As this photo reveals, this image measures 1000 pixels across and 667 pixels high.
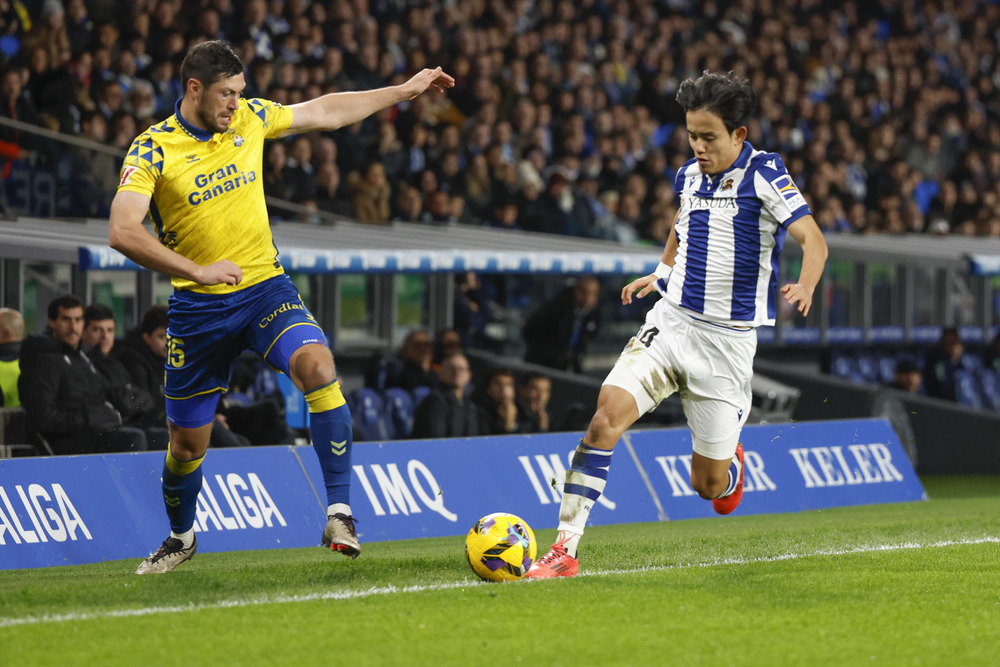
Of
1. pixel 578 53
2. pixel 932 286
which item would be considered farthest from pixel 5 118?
pixel 932 286

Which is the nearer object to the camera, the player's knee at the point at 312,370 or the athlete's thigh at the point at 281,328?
the player's knee at the point at 312,370

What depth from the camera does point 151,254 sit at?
5758 mm

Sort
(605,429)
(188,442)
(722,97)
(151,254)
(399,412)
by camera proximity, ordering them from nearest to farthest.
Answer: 1. (151,254)
2. (605,429)
3. (722,97)
4. (188,442)
5. (399,412)

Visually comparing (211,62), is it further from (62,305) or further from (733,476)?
(62,305)

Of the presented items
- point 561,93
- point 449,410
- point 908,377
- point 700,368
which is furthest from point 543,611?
point 561,93

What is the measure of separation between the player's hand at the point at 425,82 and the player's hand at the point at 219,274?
1.34 metres

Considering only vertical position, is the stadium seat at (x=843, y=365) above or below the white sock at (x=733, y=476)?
below

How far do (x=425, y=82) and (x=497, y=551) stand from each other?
7.60 feet

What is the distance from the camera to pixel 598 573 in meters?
6.26

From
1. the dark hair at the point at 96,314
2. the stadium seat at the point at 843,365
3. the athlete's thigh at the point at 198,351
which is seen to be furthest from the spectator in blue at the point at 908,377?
the athlete's thigh at the point at 198,351

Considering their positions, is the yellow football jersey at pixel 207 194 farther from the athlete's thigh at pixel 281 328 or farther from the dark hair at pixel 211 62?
the dark hair at pixel 211 62

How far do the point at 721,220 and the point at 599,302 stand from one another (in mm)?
8869

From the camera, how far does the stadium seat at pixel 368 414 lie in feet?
38.3

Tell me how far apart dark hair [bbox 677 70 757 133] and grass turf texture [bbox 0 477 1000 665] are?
2.01 metres
